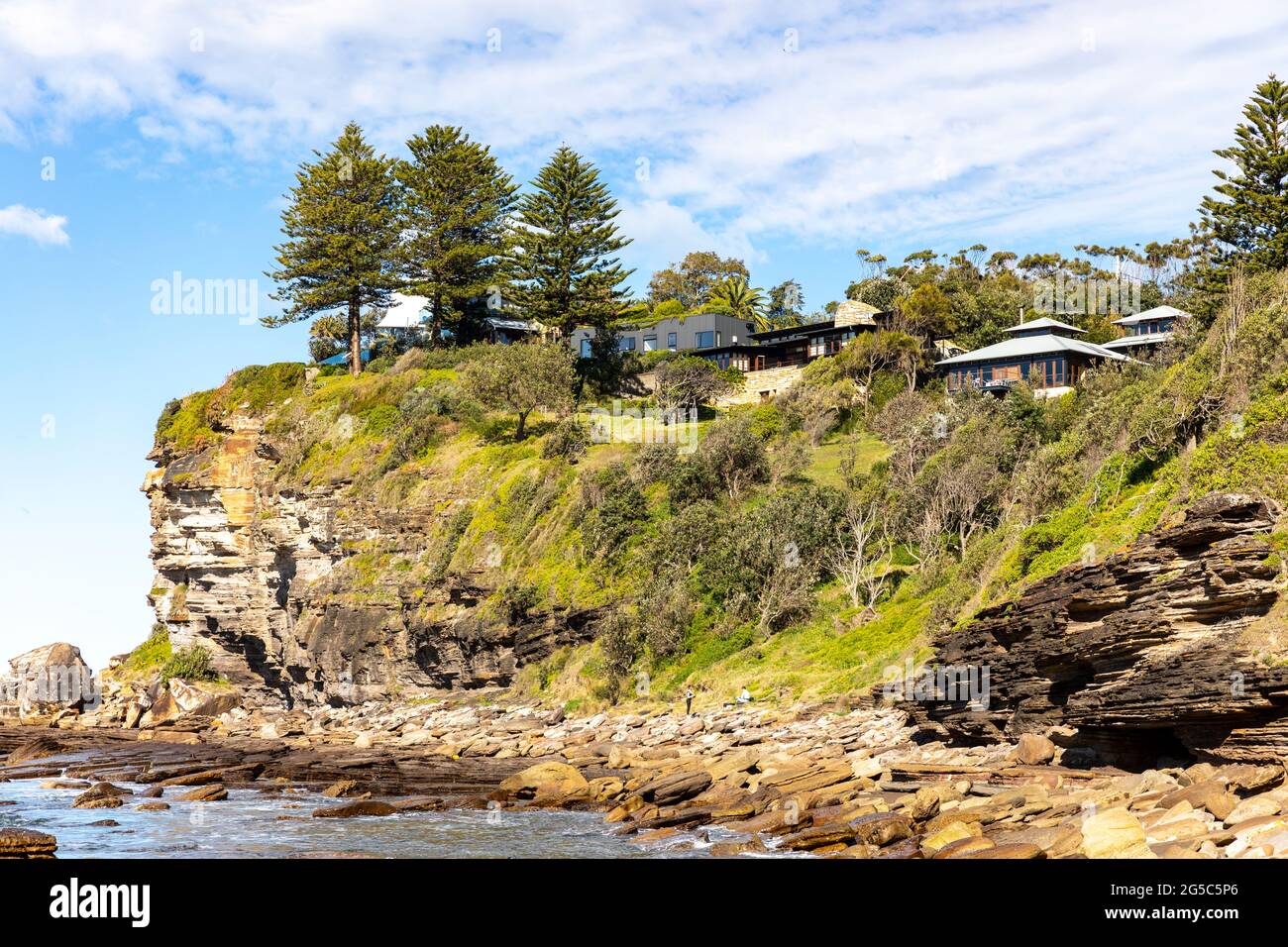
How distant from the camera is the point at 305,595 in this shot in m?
63.8


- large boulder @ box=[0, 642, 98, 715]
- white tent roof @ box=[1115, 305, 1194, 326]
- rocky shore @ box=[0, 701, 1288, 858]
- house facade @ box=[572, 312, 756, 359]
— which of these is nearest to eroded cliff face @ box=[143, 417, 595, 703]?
rocky shore @ box=[0, 701, 1288, 858]

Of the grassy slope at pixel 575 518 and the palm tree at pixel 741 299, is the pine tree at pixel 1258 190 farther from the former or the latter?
the palm tree at pixel 741 299

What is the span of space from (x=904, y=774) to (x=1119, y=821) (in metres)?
9.01

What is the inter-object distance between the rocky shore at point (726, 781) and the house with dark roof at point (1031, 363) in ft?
107

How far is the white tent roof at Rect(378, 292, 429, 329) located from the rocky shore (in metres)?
39.2

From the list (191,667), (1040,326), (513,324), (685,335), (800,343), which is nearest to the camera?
(191,667)

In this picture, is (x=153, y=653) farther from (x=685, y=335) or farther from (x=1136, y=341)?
(x=1136, y=341)

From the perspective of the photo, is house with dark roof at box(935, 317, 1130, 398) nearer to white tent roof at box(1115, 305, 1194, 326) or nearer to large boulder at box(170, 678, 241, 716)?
white tent roof at box(1115, 305, 1194, 326)

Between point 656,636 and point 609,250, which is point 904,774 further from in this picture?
point 609,250

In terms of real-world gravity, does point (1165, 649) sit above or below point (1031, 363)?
below

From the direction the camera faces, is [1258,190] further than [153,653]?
No

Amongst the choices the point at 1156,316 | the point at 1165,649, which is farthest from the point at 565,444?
the point at 1165,649

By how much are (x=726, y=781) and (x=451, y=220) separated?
55918 millimetres

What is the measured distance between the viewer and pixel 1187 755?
70.3 feet
